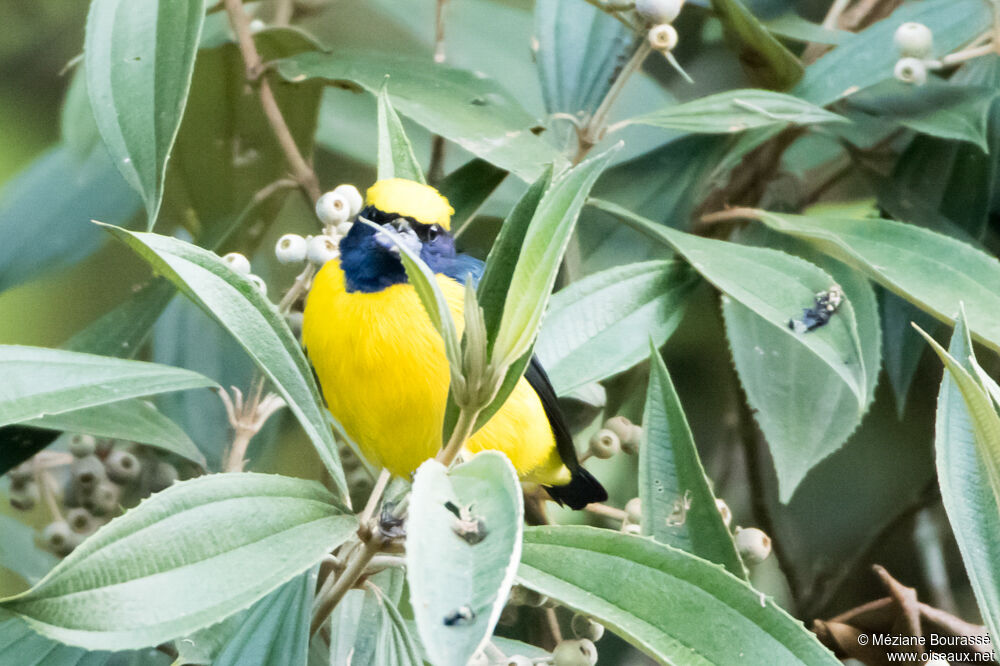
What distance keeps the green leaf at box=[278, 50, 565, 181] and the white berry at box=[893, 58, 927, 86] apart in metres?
0.43

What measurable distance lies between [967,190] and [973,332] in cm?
44

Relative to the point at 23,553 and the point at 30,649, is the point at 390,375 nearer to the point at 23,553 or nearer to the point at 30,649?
the point at 30,649

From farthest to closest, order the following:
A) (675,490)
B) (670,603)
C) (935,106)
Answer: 1. (935,106)
2. (675,490)
3. (670,603)

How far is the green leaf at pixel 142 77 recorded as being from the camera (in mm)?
797

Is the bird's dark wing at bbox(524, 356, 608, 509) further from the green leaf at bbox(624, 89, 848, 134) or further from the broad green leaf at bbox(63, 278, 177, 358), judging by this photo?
the broad green leaf at bbox(63, 278, 177, 358)

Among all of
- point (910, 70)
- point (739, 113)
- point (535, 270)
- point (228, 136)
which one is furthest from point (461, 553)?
point (228, 136)

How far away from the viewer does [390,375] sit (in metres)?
0.95

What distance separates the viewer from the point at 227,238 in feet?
3.91

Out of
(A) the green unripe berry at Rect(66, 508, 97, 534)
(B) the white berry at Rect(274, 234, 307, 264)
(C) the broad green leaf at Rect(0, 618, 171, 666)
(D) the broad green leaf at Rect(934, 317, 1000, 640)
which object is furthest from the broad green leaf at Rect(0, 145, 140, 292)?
(D) the broad green leaf at Rect(934, 317, 1000, 640)

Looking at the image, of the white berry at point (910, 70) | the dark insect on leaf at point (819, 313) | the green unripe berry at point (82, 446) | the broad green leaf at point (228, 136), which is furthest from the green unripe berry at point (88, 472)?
the white berry at point (910, 70)

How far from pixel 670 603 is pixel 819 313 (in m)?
0.40

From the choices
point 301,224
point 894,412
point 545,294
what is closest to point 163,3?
point 545,294

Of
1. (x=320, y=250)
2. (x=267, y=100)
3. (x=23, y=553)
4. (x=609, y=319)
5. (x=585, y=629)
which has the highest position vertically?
(x=267, y=100)

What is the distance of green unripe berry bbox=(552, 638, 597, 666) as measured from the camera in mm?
753
